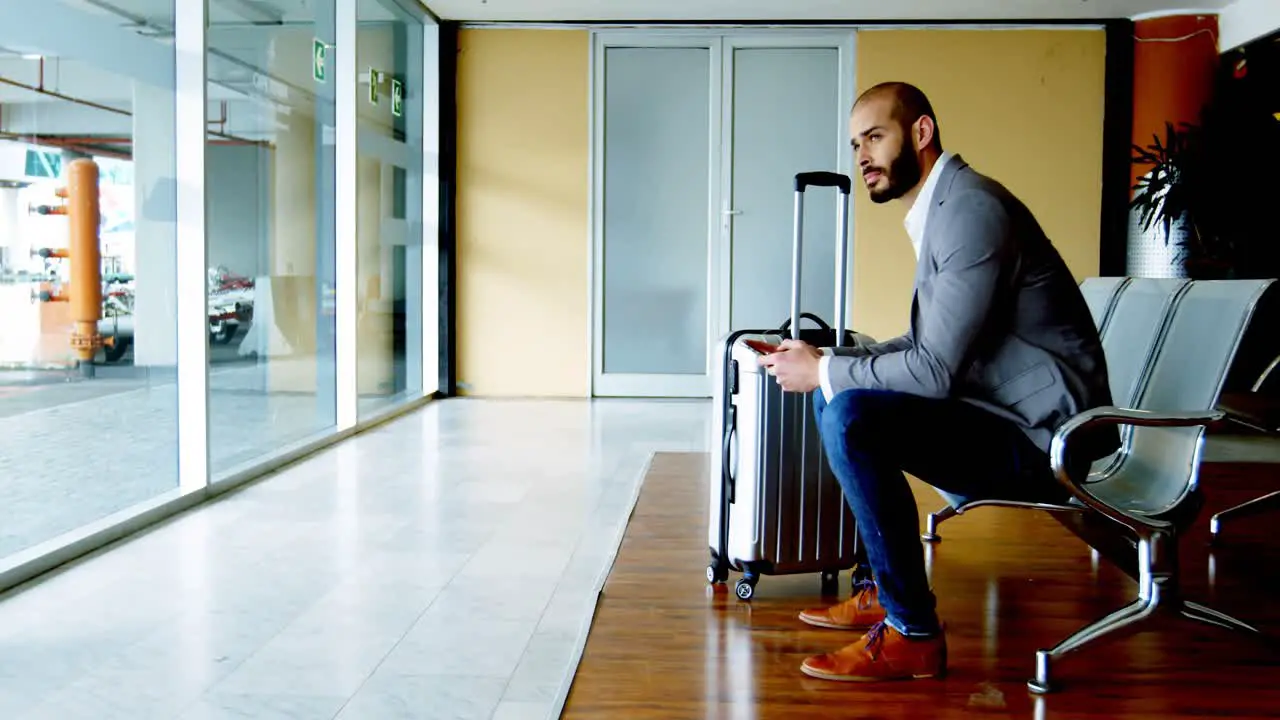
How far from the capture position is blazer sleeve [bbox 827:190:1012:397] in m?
2.35

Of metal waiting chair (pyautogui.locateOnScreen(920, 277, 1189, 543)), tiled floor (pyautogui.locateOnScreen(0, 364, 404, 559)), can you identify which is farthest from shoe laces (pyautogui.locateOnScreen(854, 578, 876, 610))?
tiled floor (pyautogui.locateOnScreen(0, 364, 404, 559))

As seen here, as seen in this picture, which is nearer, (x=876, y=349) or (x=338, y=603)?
(x=876, y=349)

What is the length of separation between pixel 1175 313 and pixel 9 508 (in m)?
2.97

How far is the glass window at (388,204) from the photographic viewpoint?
252 inches

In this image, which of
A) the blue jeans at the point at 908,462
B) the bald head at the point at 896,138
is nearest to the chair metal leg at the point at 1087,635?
the blue jeans at the point at 908,462

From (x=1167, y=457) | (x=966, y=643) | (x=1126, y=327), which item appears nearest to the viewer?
(x=1167, y=457)

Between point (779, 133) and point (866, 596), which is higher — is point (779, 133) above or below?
above

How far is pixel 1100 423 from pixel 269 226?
3633 millimetres

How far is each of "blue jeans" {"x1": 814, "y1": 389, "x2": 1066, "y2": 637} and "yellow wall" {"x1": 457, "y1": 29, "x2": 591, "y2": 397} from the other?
5.72 meters

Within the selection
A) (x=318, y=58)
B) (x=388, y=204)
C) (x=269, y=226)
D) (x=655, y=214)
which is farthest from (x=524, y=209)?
(x=269, y=226)

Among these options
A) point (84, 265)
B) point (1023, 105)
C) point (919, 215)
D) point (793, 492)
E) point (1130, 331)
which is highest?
point (1023, 105)

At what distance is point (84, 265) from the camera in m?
3.53

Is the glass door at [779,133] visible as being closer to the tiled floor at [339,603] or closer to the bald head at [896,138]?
the tiled floor at [339,603]

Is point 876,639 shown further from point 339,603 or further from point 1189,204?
point 1189,204
